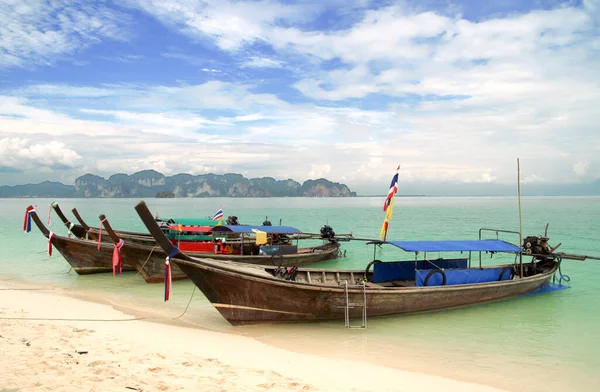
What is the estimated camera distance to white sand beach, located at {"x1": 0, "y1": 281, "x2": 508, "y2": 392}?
640cm

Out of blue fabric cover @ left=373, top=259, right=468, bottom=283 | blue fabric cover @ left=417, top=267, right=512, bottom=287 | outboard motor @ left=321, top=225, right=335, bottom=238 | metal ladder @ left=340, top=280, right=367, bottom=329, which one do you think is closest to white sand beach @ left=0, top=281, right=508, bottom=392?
metal ladder @ left=340, top=280, right=367, bottom=329

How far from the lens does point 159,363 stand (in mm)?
7520

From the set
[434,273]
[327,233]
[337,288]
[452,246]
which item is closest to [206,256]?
[337,288]

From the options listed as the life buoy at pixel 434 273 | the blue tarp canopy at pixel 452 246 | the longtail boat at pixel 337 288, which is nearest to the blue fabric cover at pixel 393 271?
the longtail boat at pixel 337 288

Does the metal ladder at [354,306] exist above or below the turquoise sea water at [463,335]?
above

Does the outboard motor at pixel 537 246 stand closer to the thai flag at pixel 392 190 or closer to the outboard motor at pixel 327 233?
the thai flag at pixel 392 190

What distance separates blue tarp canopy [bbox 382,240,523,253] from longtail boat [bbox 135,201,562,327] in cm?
3

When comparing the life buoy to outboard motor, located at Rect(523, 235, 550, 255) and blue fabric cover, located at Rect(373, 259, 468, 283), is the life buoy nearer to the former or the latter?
blue fabric cover, located at Rect(373, 259, 468, 283)

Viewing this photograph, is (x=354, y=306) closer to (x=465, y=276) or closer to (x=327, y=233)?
(x=465, y=276)

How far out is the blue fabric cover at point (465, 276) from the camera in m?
12.9

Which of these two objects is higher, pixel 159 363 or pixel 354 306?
pixel 354 306

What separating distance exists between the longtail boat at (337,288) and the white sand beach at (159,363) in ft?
3.51

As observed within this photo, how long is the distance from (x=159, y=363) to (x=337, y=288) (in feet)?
16.5

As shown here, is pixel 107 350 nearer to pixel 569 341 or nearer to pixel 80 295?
pixel 80 295
